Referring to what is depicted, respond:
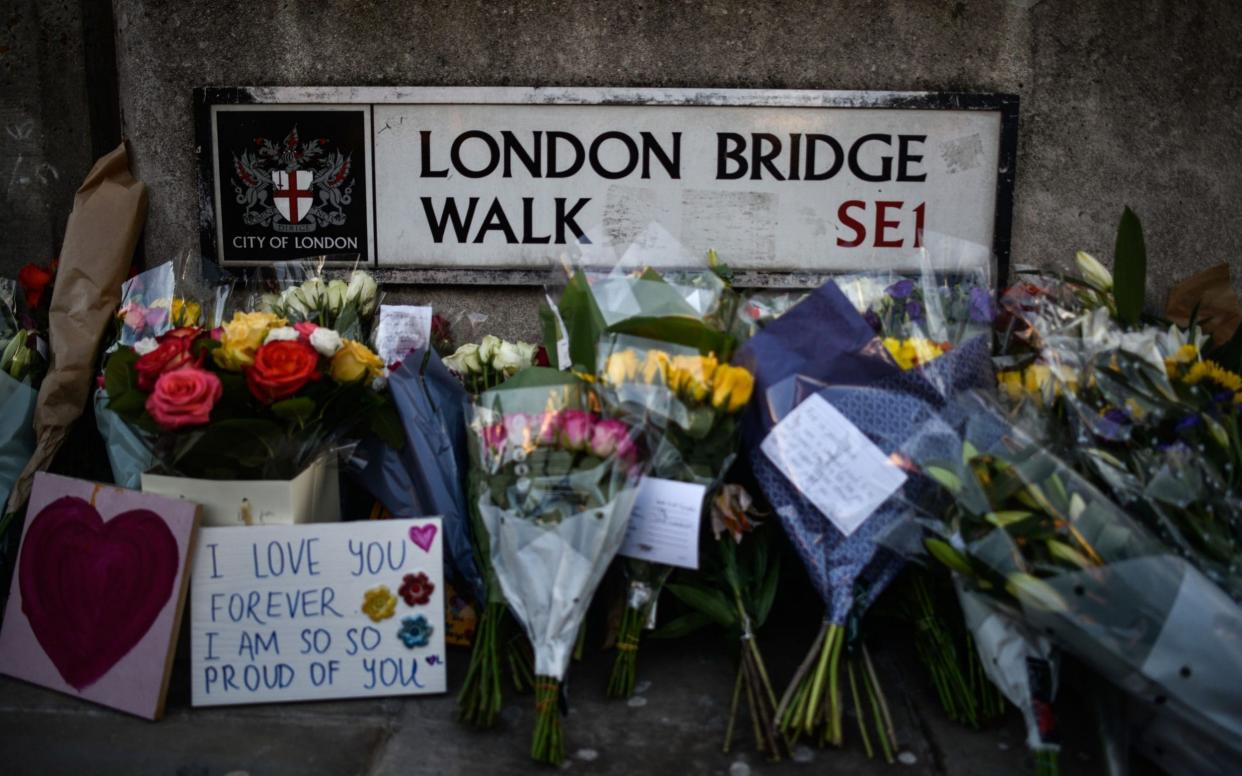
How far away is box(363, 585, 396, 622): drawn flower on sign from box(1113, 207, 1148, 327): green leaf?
2086mm

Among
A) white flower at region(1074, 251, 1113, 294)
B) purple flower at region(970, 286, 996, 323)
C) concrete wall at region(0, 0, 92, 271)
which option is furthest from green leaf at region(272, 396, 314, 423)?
white flower at region(1074, 251, 1113, 294)

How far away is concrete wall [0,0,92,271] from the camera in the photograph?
12.2 ft

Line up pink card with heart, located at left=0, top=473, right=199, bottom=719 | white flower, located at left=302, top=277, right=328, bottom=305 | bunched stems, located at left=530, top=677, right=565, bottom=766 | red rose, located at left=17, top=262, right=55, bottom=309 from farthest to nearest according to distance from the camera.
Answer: red rose, located at left=17, top=262, right=55, bottom=309, white flower, located at left=302, top=277, right=328, bottom=305, pink card with heart, located at left=0, top=473, right=199, bottom=719, bunched stems, located at left=530, top=677, right=565, bottom=766

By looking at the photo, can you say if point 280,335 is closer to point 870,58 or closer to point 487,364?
point 487,364

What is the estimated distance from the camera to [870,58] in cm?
357

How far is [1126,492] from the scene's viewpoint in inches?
88.7

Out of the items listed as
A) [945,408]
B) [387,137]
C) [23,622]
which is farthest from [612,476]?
[387,137]

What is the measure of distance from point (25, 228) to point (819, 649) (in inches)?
129

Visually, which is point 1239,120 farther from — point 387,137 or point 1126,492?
point 387,137

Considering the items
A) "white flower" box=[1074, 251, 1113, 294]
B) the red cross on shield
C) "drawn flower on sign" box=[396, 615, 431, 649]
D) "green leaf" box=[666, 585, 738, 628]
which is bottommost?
"drawn flower on sign" box=[396, 615, 431, 649]

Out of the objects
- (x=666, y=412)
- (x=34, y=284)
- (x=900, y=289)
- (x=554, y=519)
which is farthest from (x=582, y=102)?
(x=34, y=284)

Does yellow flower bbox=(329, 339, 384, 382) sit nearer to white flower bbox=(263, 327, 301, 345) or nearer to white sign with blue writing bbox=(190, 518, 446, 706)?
white flower bbox=(263, 327, 301, 345)

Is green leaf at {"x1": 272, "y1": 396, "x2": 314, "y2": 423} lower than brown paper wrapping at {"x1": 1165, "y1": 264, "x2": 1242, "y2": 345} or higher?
lower

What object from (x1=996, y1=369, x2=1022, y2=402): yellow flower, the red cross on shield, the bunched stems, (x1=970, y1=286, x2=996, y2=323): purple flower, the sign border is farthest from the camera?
the red cross on shield
